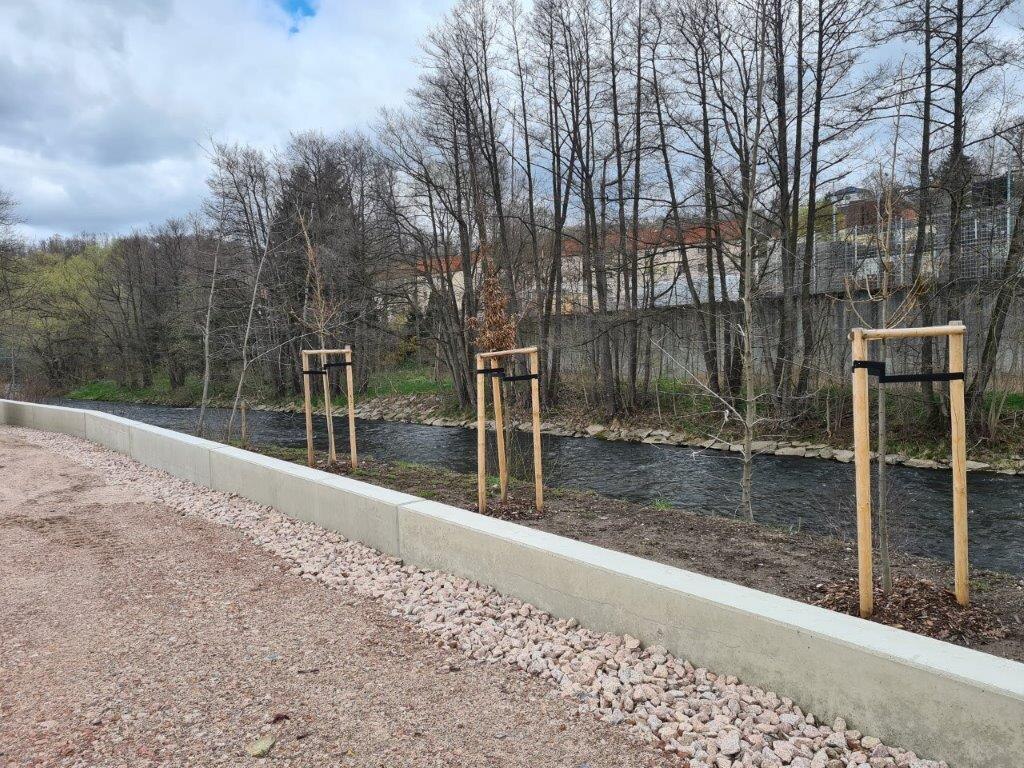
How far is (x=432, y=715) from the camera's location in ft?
8.31

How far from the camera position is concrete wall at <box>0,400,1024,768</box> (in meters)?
2.05

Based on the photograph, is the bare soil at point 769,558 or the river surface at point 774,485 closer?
the bare soil at point 769,558

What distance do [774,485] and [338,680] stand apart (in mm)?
8769

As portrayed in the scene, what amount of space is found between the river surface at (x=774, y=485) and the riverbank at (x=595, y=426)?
0.31m

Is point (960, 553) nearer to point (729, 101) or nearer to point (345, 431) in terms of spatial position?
point (729, 101)

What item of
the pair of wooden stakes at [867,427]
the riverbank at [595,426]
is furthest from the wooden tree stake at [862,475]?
the riverbank at [595,426]

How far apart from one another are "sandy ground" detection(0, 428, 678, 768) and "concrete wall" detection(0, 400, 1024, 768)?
54 centimetres

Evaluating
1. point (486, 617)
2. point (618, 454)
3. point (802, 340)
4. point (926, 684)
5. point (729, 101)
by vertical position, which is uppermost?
point (729, 101)

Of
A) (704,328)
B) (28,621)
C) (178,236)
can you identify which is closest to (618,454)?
(704,328)

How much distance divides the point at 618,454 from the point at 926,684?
1138 cm

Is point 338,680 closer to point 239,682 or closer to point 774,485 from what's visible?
point 239,682

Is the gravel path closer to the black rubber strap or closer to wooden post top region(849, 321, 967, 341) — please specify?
the black rubber strap

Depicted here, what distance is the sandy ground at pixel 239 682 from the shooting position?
2314 millimetres

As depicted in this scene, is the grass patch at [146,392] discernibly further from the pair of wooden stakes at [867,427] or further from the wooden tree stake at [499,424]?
the pair of wooden stakes at [867,427]
